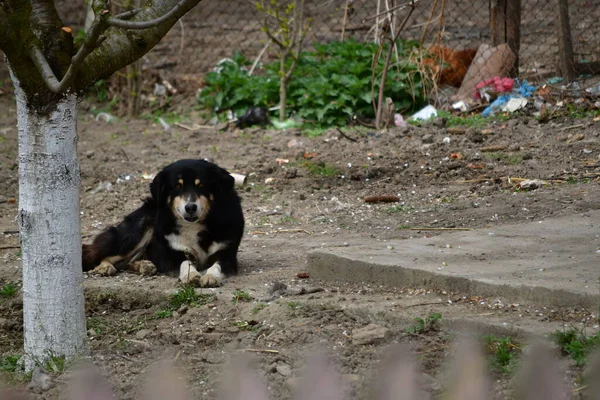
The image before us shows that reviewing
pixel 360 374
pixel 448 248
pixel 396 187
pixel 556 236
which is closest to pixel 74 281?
pixel 360 374

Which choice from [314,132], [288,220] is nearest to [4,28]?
[288,220]

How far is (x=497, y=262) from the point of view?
511cm

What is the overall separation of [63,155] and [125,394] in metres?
1.14

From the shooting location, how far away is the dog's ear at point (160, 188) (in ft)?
20.7

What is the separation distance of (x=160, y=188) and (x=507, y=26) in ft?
19.1

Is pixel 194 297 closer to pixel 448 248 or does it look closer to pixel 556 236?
pixel 448 248

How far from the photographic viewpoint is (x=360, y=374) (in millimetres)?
3996

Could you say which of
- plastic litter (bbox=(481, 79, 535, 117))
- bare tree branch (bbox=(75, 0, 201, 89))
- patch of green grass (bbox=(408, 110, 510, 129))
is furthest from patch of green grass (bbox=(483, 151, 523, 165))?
bare tree branch (bbox=(75, 0, 201, 89))

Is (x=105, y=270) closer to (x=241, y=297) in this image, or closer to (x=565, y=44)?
(x=241, y=297)

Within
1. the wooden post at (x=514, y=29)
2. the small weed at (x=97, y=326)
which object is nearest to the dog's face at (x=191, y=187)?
the small weed at (x=97, y=326)

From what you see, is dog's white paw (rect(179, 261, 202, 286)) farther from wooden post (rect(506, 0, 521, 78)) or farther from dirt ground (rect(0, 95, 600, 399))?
wooden post (rect(506, 0, 521, 78))

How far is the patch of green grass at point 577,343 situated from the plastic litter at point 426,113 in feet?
22.7

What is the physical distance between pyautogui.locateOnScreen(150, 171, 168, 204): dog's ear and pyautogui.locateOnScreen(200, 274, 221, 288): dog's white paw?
0.84 metres

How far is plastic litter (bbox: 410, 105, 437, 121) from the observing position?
417 inches
